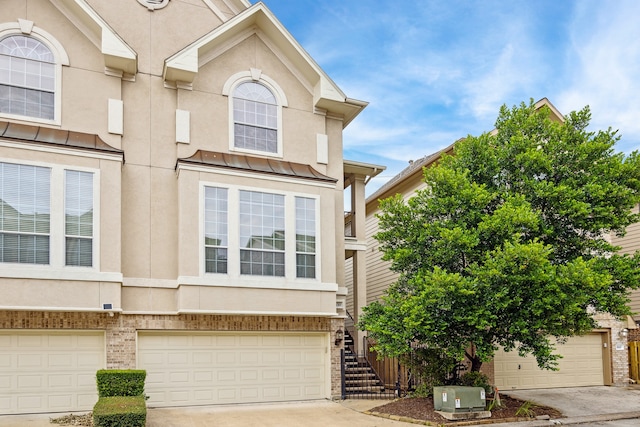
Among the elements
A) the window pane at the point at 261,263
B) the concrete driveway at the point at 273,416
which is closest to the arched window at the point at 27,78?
the window pane at the point at 261,263

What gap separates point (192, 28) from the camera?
51.6 feet

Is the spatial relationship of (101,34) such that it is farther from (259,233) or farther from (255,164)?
(259,233)

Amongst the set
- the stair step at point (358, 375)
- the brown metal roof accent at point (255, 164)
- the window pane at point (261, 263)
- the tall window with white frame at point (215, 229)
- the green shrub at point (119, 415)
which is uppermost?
the brown metal roof accent at point (255, 164)

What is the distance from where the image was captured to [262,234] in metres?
14.8

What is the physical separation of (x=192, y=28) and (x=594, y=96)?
11.5m

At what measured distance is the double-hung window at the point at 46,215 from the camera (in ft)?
40.7

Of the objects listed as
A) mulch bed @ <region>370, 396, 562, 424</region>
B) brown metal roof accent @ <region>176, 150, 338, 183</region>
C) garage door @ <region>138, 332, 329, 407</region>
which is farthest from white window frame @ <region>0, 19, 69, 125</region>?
mulch bed @ <region>370, 396, 562, 424</region>

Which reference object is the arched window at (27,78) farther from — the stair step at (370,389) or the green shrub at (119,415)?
the stair step at (370,389)

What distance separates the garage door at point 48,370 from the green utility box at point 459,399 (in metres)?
7.78

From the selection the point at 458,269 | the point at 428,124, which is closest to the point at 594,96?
the point at 458,269

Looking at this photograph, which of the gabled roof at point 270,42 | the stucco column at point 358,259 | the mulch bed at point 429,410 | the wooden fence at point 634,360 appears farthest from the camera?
the wooden fence at point 634,360

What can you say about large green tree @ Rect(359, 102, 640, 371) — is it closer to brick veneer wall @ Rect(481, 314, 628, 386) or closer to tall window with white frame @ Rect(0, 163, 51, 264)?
brick veneer wall @ Rect(481, 314, 628, 386)

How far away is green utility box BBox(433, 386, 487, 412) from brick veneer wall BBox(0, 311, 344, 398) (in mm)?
3216

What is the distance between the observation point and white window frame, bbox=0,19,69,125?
13.5 meters
